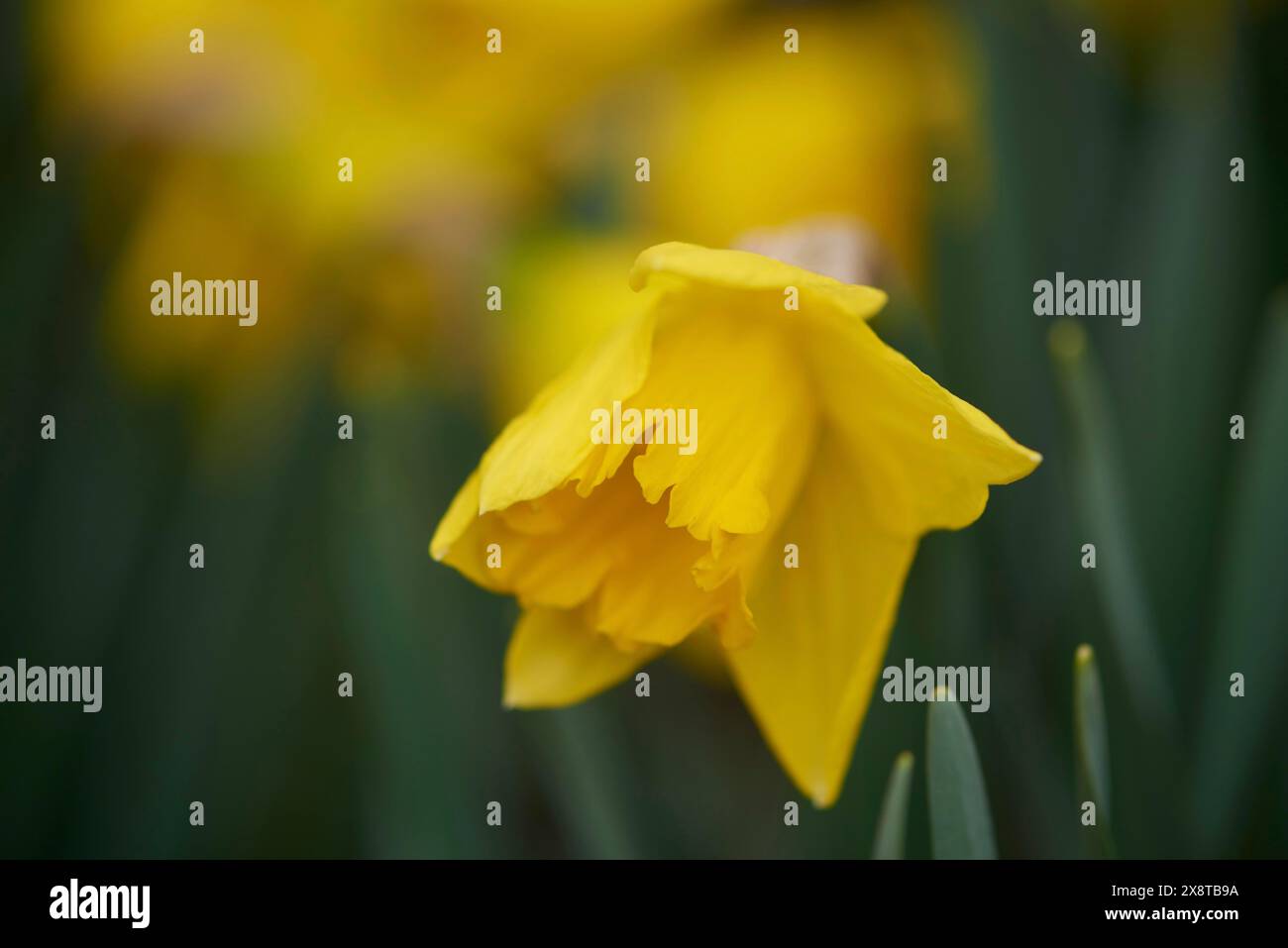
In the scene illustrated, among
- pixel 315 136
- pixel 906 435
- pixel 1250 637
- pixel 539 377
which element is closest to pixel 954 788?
pixel 906 435

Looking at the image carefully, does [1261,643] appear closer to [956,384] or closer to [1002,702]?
[1002,702]

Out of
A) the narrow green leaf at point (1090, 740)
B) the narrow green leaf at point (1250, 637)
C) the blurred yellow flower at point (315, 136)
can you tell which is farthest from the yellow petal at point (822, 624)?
the blurred yellow flower at point (315, 136)

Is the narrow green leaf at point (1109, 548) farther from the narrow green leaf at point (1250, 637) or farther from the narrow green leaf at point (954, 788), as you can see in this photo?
the narrow green leaf at point (954, 788)

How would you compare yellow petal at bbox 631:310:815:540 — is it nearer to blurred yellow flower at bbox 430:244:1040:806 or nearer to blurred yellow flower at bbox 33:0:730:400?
blurred yellow flower at bbox 430:244:1040:806

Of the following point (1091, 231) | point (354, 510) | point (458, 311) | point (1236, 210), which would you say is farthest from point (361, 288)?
point (1236, 210)

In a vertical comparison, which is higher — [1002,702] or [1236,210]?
[1236,210]

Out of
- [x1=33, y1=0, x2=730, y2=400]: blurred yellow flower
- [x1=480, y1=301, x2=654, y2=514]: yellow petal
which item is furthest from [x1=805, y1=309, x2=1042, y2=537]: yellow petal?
[x1=33, y1=0, x2=730, y2=400]: blurred yellow flower

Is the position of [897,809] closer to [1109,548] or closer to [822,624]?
[822,624]
